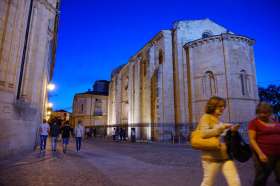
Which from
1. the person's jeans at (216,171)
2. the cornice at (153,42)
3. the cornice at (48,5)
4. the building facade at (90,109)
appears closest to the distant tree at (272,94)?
the cornice at (153,42)

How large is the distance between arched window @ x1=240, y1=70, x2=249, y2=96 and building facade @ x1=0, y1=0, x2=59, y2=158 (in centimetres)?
2006

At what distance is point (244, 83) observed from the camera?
22422 millimetres

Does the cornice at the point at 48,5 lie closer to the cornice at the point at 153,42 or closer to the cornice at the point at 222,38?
the cornice at the point at 153,42

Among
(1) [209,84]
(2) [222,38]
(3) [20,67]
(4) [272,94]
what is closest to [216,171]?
(3) [20,67]

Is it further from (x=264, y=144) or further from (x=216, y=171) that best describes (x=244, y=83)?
(x=216, y=171)

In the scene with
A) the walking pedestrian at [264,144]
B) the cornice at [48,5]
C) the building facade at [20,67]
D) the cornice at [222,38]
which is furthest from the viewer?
the cornice at [222,38]

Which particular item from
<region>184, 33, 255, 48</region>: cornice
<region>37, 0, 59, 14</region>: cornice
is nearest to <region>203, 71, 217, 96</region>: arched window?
<region>184, 33, 255, 48</region>: cornice

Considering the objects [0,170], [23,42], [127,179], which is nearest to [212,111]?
[127,179]

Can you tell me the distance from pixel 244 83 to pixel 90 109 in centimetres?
3322

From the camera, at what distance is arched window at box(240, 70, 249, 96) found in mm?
22230

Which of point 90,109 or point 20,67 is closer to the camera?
point 20,67

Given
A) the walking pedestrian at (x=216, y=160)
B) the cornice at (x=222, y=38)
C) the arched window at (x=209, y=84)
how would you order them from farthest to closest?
the cornice at (x=222, y=38) < the arched window at (x=209, y=84) < the walking pedestrian at (x=216, y=160)

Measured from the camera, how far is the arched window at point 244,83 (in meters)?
22.2

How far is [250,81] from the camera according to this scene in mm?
22688
